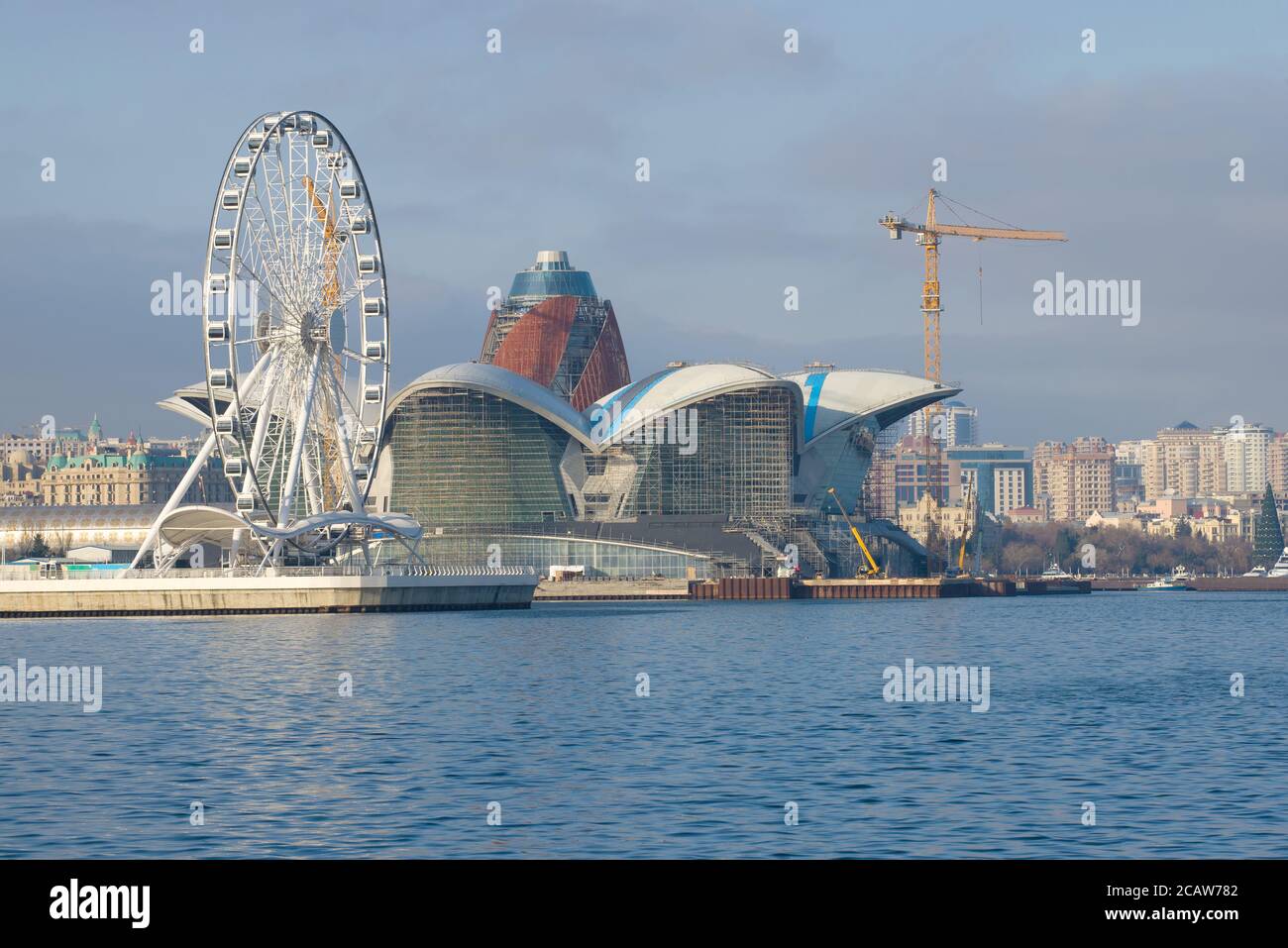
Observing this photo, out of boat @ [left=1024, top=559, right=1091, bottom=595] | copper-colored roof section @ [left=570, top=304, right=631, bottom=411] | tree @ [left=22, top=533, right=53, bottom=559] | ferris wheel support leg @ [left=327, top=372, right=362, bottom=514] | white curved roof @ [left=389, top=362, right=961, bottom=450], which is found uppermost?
copper-colored roof section @ [left=570, top=304, right=631, bottom=411]

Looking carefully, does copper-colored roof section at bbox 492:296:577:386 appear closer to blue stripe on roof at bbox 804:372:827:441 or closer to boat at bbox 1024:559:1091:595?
blue stripe on roof at bbox 804:372:827:441

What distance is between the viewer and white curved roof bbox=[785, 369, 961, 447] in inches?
6786

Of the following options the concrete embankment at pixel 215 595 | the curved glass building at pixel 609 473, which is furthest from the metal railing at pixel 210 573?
the curved glass building at pixel 609 473

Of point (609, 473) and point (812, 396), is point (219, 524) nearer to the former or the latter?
point (609, 473)

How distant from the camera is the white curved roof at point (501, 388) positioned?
526 ft

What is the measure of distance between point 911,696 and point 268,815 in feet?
84.0

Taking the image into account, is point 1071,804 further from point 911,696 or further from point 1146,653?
point 1146,653

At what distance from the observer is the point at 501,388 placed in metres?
161

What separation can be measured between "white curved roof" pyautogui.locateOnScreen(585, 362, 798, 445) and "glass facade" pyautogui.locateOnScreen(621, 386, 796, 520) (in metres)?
1.14

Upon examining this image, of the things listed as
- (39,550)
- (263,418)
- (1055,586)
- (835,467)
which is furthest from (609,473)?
(263,418)

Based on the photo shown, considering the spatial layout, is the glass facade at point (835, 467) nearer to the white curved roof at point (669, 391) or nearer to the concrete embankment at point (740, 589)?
the white curved roof at point (669, 391)

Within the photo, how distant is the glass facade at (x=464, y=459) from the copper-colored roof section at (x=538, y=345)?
31502mm

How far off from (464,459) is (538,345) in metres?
37.1

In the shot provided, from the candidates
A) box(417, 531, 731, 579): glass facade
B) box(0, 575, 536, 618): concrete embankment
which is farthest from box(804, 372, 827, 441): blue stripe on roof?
box(0, 575, 536, 618): concrete embankment
